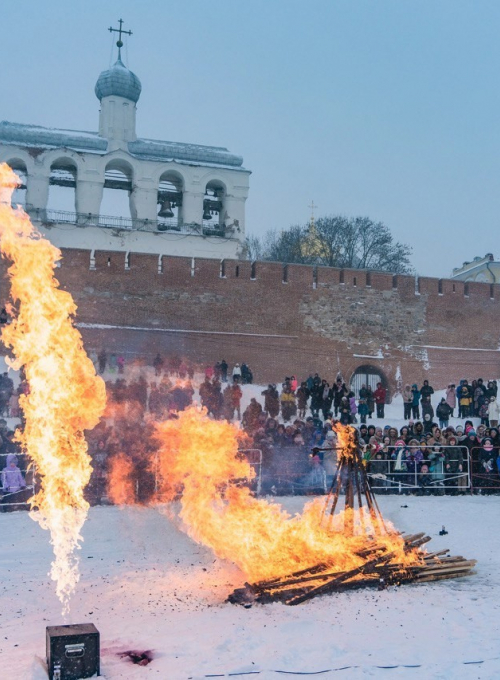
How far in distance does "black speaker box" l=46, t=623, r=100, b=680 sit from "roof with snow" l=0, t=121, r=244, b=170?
79.3 ft

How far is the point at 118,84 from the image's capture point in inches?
1105

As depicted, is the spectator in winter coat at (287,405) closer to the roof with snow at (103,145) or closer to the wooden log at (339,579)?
the wooden log at (339,579)

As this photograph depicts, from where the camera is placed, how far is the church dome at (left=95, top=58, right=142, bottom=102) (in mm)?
28109

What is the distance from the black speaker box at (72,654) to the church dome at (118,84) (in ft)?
85.1

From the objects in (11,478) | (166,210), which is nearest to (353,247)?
(166,210)

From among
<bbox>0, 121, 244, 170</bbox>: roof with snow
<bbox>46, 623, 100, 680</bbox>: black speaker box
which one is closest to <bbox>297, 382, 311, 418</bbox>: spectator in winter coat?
<bbox>46, 623, 100, 680</bbox>: black speaker box

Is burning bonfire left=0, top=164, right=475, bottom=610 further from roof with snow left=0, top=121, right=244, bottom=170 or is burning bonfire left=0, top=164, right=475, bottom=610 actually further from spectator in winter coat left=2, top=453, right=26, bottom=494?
roof with snow left=0, top=121, right=244, bottom=170

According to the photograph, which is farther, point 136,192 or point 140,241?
point 136,192

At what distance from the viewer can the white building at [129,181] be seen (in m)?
26.6

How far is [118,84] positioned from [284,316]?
460 inches

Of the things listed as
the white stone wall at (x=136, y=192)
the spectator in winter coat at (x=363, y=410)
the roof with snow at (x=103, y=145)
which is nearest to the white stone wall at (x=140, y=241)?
the white stone wall at (x=136, y=192)

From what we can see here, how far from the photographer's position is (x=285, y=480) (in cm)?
1245

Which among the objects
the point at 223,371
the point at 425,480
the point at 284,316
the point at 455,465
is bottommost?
the point at 425,480

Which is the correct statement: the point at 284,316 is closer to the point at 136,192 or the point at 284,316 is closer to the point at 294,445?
the point at 136,192
